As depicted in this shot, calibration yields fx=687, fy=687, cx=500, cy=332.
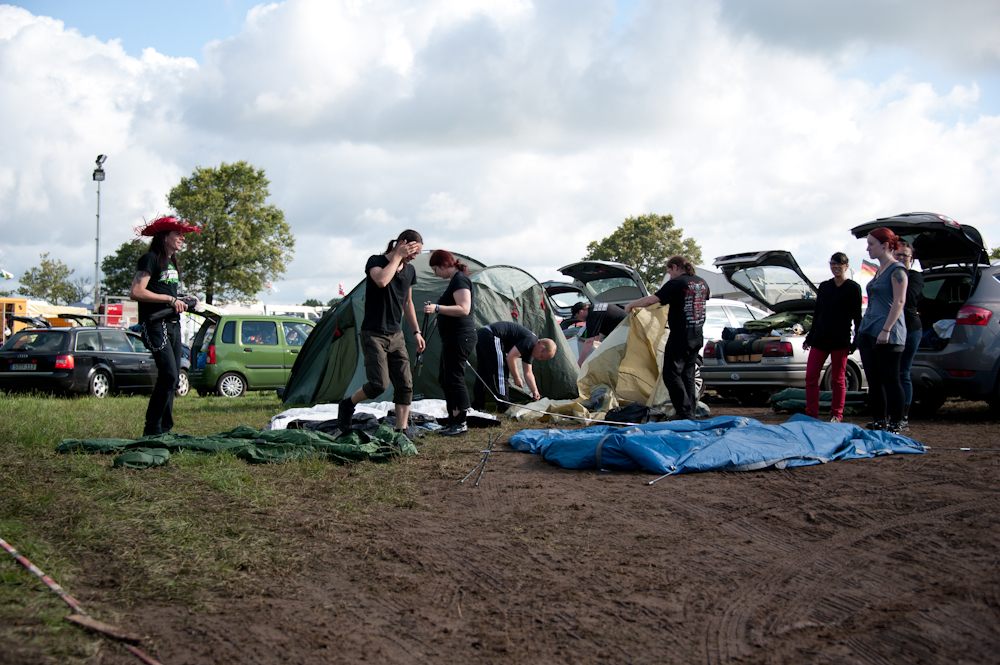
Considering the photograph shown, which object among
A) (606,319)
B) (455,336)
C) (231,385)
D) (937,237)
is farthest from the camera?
(231,385)

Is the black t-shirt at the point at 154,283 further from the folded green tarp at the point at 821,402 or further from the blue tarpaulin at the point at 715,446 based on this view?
the folded green tarp at the point at 821,402

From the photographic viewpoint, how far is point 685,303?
269 inches

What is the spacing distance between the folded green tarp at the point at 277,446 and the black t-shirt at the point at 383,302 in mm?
928

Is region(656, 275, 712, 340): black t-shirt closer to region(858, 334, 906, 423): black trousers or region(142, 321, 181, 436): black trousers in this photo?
region(858, 334, 906, 423): black trousers

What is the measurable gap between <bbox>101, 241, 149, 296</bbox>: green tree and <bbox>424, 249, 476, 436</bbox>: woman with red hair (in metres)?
42.3

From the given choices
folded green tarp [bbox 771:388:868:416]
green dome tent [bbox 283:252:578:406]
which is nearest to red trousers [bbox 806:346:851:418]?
folded green tarp [bbox 771:388:868:416]

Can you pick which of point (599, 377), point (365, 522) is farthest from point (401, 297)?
point (599, 377)

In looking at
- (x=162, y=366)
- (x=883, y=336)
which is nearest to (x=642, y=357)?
(x=883, y=336)

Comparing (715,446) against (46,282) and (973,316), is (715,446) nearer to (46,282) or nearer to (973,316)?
(973,316)

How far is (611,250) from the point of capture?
46.4 m

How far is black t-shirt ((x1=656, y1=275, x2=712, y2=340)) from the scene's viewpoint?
685cm

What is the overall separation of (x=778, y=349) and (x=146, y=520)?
7546 millimetres

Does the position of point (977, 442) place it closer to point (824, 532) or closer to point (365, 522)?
point (824, 532)

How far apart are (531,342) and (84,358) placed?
8.06 meters
